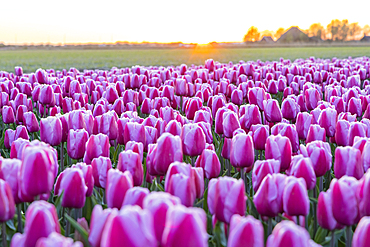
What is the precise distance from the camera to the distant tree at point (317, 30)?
147 meters

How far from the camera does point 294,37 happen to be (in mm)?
140250

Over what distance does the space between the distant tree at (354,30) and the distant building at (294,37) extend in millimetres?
19350

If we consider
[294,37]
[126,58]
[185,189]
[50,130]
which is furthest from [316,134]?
[294,37]

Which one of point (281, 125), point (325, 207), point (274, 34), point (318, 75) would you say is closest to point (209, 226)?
point (325, 207)

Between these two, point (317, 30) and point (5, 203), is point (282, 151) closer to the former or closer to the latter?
point (5, 203)

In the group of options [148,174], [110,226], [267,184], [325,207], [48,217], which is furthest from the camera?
[148,174]

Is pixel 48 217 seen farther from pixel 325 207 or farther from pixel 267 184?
pixel 325 207

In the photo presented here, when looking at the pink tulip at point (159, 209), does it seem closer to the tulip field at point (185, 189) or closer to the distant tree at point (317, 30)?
the tulip field at point (185, 189)

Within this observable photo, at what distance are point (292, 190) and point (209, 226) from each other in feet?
1.81

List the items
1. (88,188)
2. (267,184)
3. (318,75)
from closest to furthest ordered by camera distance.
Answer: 1. (267,184)
2. (88,188)
3. (318,75)

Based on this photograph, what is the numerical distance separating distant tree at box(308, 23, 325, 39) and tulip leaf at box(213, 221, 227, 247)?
156 metres

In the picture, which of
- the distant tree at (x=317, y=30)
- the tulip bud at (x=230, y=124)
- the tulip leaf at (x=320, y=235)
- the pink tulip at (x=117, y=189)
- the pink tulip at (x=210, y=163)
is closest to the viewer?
the pink tulip at (x=117, y=189)

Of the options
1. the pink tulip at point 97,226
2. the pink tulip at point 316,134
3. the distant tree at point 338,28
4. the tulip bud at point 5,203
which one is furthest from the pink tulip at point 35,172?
the distant tree at point 338,28

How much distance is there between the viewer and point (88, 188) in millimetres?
1859
